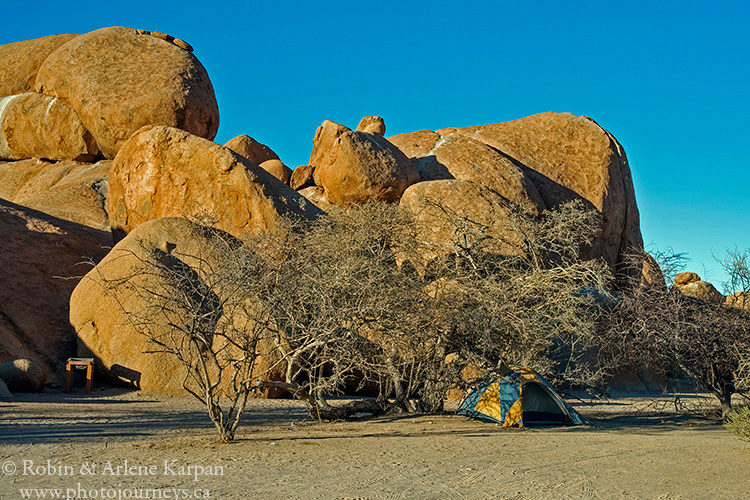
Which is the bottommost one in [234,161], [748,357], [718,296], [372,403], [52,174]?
[372,403]

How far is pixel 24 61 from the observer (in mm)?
28922

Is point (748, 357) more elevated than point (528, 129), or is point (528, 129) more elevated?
point (528, 129)

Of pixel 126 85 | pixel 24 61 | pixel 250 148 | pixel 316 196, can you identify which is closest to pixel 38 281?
pixel 316 196

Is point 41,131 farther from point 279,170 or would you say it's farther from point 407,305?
point 407,305

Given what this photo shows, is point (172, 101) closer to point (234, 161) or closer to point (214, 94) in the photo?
point (214, 94)

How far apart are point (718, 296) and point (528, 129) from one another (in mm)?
13294

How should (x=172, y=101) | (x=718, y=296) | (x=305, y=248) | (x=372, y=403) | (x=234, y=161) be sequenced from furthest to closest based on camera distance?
(x=172, y=101) < (x=234, y=161) < (x=718, y=296) < (x=305, y=248) < (x=372, y=403)

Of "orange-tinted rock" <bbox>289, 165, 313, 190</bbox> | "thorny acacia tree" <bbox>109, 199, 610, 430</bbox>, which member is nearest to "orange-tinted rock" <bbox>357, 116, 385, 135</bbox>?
"orange-tinted rock" <bbox>289, 165, 313, 190</bbox>

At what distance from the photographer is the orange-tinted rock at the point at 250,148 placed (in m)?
30.8

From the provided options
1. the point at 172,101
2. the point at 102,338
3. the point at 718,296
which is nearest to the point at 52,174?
the point at 172,101

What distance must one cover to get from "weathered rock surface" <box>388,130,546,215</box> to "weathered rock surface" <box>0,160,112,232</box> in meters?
10.0

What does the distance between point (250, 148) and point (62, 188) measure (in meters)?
9.17

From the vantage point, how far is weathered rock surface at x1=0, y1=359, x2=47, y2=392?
12.3 metres

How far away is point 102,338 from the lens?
13.7 metres
